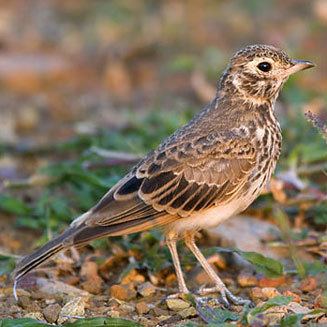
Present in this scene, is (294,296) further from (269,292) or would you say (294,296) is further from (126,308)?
(126,308)

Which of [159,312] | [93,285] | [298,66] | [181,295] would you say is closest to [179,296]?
[181,295]

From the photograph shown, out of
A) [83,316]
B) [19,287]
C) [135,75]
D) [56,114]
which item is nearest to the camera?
[83,316]

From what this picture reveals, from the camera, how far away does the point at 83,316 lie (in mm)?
5797

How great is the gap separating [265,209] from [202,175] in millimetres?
1275

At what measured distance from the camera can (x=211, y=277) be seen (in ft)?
20.7

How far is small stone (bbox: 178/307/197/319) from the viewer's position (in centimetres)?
587

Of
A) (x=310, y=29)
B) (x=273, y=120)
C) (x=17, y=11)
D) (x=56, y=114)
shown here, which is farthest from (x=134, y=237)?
(x=17, y=11)

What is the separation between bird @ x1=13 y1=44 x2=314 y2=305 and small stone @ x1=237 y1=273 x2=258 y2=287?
0.71 feet

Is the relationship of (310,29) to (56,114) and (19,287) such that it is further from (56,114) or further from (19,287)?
(19,287)

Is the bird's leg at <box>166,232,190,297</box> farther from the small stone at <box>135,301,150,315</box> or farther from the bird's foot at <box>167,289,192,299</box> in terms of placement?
the small stone at <box>135,301,150,315</box>

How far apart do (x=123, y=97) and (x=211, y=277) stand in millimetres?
5246

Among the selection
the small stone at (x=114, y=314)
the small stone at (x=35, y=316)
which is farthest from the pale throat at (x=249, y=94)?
the small stone at (x=35, y=316)

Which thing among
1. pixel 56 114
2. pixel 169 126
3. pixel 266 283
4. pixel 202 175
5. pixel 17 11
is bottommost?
pixel 266 283

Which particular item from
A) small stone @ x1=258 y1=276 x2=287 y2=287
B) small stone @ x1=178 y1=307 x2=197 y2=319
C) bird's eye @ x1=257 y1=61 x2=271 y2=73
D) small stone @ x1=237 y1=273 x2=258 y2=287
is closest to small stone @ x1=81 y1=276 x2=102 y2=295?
small stone @ x1=178 y1=307 x2=197 y2=319
